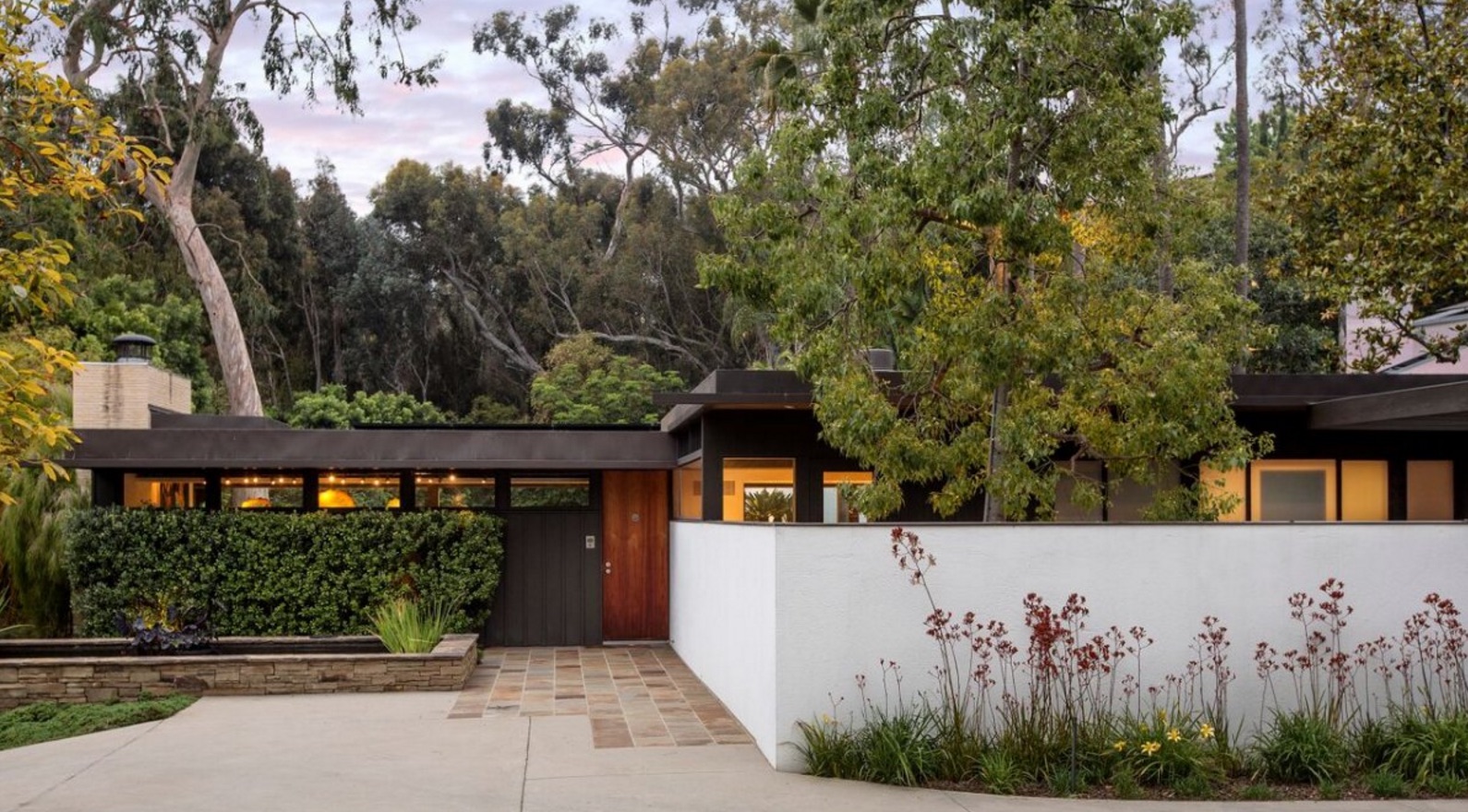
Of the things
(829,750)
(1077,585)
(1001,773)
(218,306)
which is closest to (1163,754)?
(1001,773)

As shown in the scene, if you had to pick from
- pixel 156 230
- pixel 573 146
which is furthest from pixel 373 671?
pixel 573 146

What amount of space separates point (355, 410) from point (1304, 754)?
30.4 metres

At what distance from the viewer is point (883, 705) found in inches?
376

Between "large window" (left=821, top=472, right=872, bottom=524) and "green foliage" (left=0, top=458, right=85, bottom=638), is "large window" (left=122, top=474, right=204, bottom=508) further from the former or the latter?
"large window" (left=821, top=472, right=872, bottom=524)

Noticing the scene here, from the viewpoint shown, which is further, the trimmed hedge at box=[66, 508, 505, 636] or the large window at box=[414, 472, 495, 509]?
the large window at box=[414, 472, 495, 509]

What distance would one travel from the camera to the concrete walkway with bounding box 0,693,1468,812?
8.53 metres

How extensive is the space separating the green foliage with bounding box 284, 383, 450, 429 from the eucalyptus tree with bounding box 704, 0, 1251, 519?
82.5ft

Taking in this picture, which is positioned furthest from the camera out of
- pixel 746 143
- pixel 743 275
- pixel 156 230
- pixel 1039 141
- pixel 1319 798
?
pixel 746 143

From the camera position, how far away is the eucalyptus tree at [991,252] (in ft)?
38.7

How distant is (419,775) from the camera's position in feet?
31.1

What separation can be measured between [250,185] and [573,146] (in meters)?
9.29

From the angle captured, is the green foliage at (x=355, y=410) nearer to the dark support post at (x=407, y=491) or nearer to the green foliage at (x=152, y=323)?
the green foliage at (x=152, y=323)

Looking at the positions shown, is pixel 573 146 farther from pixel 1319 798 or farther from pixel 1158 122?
pixel 1319 798

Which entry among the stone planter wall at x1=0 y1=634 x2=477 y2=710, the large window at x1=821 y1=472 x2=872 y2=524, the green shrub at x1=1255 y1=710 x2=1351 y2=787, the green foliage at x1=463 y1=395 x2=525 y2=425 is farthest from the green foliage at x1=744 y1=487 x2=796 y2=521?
the green foliage at x1=463 y1=395 x2=525 y2=425
